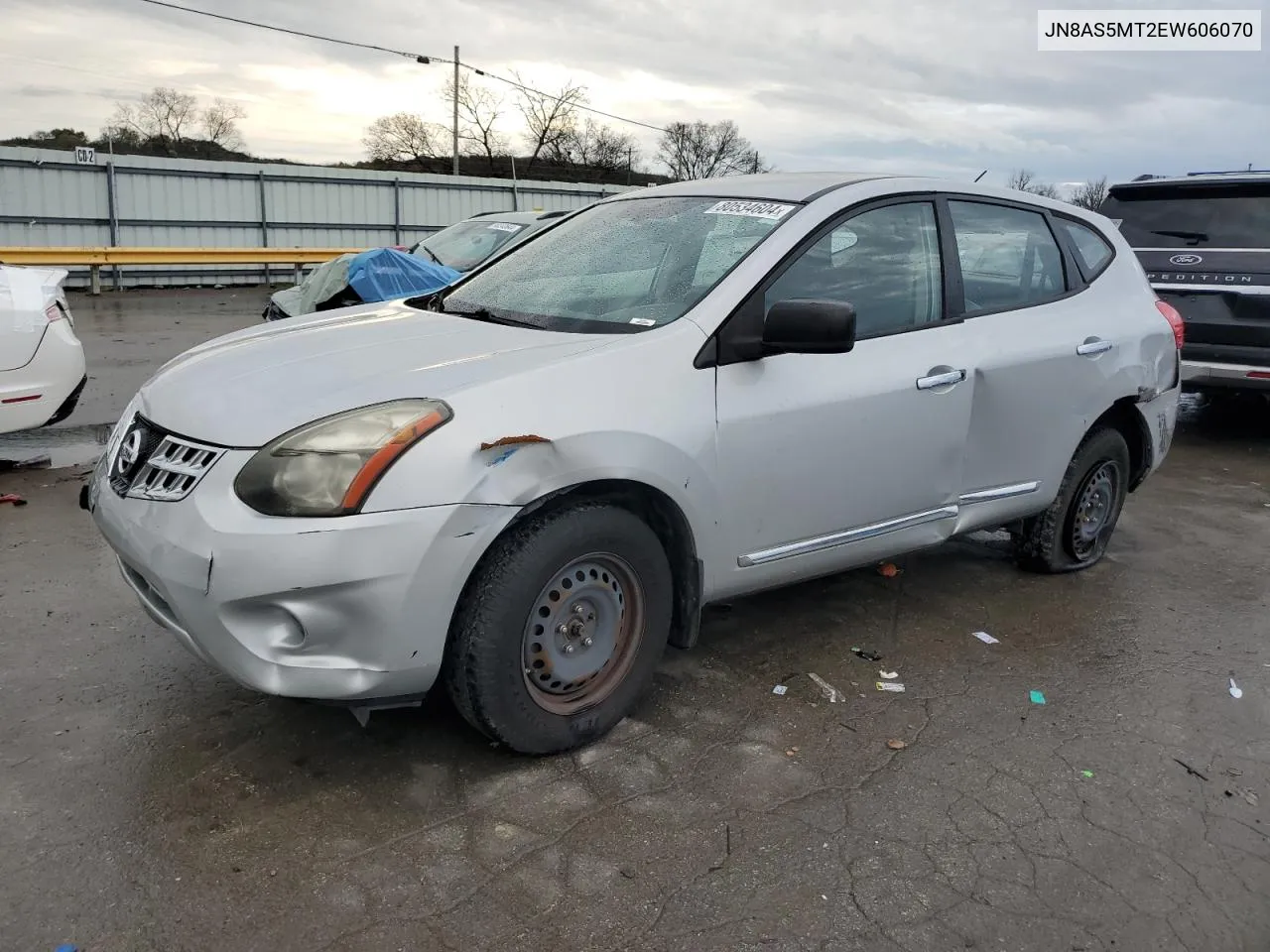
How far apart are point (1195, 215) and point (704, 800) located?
7.10m

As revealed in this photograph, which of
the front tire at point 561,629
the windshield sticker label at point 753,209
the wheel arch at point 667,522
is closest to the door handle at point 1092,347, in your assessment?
the windshield sticker label at point 753,209

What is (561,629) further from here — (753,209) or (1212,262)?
(1212,262)

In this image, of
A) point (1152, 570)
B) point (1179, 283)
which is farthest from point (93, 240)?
point (1152, 570)

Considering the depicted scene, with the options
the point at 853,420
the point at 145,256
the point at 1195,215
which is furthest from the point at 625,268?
the point at 145,256

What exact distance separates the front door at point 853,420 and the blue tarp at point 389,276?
18.9 ft

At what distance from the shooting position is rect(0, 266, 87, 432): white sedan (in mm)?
5902

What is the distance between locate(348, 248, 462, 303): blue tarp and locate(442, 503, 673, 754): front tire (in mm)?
6310

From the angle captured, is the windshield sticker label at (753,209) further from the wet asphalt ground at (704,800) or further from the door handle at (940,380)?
the wet asphalt ground at (704,800)

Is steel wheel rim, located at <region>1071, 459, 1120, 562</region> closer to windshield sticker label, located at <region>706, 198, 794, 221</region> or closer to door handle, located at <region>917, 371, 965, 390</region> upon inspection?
door handle, located at <region>917, 371, 965, 390</region>

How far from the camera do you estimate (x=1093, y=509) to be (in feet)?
16.6

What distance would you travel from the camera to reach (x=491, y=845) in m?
2.75

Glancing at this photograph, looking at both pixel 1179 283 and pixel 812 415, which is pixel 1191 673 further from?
pixel 1179 283

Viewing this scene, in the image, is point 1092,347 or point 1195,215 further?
point 1195,215

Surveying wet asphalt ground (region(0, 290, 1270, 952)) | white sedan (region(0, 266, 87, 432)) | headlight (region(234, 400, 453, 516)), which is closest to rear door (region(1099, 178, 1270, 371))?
wet asphalt ground (region(0, 290, 1270, 952))
